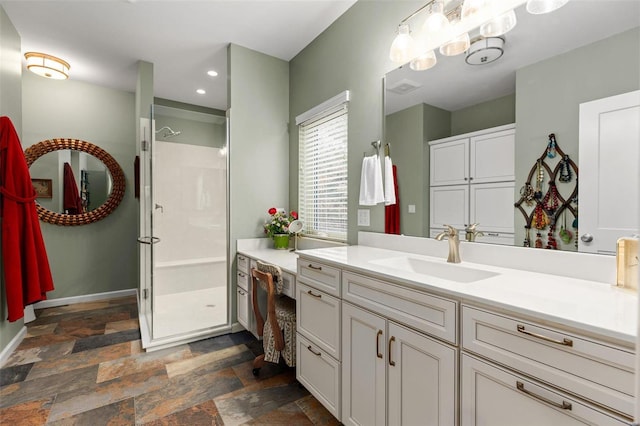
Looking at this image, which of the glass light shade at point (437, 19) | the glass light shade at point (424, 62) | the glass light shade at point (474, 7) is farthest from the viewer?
the glass light shade at point (424, 62)

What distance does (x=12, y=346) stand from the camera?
245 cm

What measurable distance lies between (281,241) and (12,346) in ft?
7.82

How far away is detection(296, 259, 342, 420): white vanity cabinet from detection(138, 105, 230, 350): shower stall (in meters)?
1.32

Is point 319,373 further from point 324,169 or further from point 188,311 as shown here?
point 188,311

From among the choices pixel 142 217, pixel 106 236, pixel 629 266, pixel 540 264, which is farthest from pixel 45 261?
pixel 629 266

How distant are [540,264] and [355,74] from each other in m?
1.80

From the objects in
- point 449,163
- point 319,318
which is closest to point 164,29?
point 449,163

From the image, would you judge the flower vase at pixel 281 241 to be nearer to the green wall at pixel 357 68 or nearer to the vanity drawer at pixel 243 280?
the vanity drawer at pixel 243 280

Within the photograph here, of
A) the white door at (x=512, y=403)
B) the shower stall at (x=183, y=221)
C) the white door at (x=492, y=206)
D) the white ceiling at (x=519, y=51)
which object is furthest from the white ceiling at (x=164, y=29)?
the white door at (x=512, y=403)

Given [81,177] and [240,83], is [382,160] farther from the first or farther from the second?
[81,177]

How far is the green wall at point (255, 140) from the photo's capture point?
2836 mm

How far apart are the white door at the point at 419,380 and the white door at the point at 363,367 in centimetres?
5

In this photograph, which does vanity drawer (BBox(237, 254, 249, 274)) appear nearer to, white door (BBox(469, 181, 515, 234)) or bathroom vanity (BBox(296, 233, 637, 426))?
bathroom vanity (BBox(296, 233, 637, 426))

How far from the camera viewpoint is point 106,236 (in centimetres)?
389
